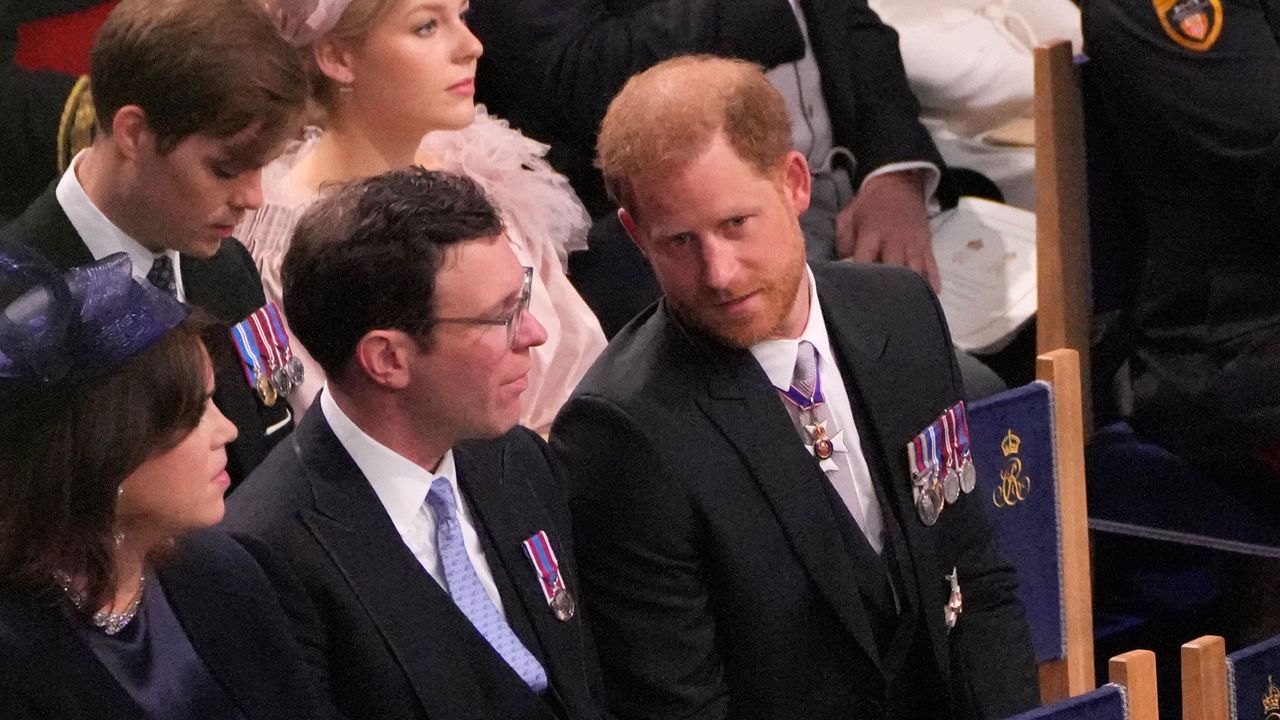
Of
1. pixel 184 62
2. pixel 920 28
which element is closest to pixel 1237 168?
pixel 920 28

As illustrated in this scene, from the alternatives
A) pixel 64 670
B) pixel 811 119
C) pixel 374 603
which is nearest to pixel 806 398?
pixel 374 603

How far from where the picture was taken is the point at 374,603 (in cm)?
192

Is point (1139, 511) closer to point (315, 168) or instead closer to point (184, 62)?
point (315, 168)

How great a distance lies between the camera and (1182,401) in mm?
3004

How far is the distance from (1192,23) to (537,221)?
41.5 inches

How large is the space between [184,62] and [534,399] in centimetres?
80

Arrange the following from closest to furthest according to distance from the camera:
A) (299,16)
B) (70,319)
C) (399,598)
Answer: (70,319) < (399,598) < (299,16)

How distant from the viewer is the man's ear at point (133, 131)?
2254 millimetres

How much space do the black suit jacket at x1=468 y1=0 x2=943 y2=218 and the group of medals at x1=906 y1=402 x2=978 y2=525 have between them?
977 mm

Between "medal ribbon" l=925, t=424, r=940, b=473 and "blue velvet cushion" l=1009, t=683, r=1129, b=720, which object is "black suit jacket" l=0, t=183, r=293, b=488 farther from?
"blue velvet cushion" l=1009, t=683, r=1129, b=720

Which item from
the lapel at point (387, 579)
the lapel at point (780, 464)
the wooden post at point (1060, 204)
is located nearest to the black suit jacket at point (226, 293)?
the lapel at point (387, 579)

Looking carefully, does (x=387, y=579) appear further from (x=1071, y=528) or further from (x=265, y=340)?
(x=1071, y=528)

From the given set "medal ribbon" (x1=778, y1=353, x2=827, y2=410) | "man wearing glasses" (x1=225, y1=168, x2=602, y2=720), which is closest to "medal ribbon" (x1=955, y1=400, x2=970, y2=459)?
"medal ribbon" (x1=778, y1=353, x2=827, y2=410)

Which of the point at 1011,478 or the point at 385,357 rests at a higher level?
the point at 385,357
